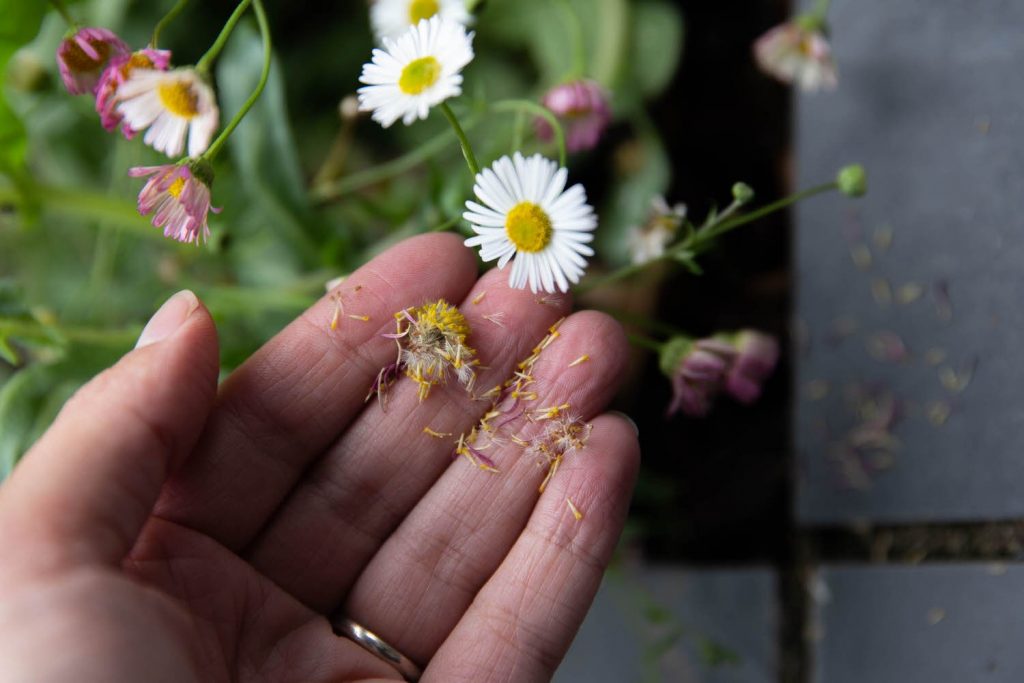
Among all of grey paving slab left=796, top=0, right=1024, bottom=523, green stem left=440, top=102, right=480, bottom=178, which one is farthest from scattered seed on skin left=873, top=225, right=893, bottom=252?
green stem left=440, top=102, right=480, bottom=178

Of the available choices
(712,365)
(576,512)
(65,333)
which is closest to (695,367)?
(712,365)

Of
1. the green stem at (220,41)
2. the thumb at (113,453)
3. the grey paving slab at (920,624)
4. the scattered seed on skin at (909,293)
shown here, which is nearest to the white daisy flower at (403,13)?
the green stem at (220,41)

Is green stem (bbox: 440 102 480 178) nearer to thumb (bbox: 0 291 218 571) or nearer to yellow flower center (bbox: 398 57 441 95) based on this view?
yellow flower center (bbox: 398 57 441 95)

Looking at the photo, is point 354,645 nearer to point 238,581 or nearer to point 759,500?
point 238,581

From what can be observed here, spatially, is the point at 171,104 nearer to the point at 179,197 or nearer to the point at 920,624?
the point at 179,197

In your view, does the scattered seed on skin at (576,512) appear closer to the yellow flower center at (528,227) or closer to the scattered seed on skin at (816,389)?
the yellow flower center at (528,227)

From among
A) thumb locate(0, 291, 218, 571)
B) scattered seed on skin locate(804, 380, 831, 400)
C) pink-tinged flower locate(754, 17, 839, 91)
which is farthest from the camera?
scattered seed on skin locate(804, 380, 831, 400)
